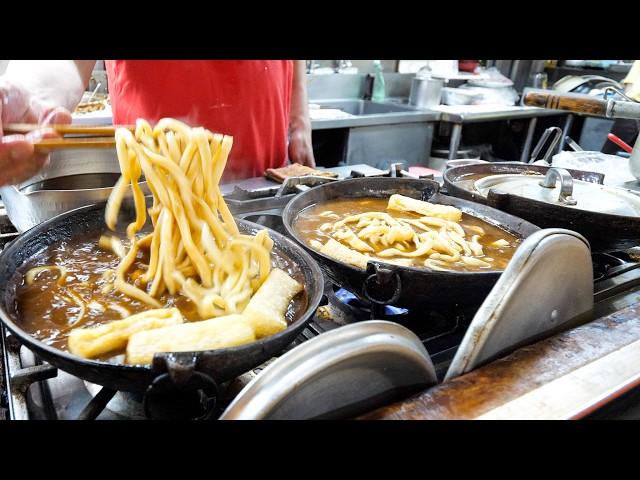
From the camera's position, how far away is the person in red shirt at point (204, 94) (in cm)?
251

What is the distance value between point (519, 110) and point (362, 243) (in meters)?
6.38

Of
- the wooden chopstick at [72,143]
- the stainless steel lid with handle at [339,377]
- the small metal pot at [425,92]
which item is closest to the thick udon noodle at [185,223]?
the wooden chopstick at [72,143]

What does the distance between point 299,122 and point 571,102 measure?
2151mm

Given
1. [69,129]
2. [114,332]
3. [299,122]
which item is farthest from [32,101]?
[299,122]

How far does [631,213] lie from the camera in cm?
201

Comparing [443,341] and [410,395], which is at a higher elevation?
[410,395]

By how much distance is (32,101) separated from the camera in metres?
1.96

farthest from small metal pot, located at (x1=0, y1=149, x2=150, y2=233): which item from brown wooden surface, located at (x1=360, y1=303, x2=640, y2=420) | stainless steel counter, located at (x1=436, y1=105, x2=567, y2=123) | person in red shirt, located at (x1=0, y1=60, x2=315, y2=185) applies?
stainless steel counter, located at (x1=436, y1=105, x2=567, y2=123)

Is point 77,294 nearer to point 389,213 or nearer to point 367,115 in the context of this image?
point 389,213

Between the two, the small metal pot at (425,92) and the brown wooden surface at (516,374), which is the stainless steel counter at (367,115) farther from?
the brown wooden surface at (516,374)

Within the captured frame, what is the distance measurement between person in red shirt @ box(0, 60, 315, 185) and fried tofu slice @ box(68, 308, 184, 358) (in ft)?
5.27
